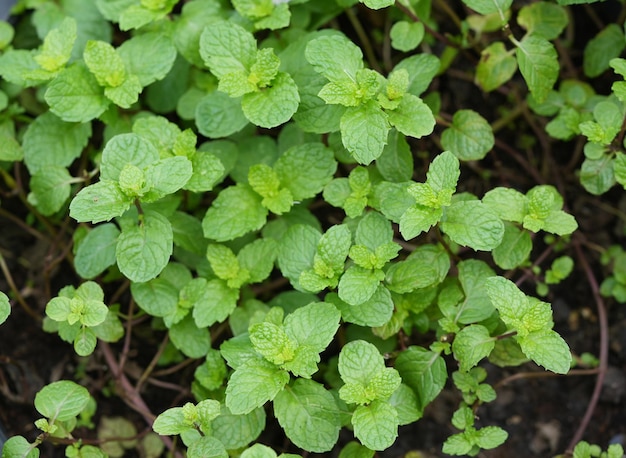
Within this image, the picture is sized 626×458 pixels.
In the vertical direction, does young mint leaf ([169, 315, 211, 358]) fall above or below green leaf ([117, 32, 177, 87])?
below

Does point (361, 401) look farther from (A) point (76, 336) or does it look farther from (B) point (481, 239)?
(A) point (76, 336)

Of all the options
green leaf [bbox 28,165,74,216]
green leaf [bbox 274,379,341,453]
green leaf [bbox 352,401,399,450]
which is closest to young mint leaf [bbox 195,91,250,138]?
green leaf [bbox 28,165,74,216]

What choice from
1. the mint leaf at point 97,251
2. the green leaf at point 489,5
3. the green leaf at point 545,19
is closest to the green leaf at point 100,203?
the mint leaf at point 97,251

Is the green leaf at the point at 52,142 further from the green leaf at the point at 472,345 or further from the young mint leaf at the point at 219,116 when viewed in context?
the green leaf at the point at 472,345

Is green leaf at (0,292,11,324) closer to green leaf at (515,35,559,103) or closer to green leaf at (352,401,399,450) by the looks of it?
green leaf at (352,401,399,450)

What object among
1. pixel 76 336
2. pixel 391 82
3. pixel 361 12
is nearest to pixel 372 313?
pixel 391 82

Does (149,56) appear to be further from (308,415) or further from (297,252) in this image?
(308,415)

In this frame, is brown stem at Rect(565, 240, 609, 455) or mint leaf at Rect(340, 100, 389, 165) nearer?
mint leaf at Rect(340, 100, 389, 165)
